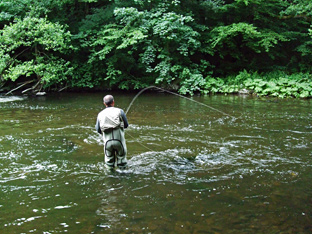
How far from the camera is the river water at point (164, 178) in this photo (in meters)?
3.70

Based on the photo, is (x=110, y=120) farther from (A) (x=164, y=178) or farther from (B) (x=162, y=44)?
(B) (x=162, y=44)

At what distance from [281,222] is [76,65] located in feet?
55.3

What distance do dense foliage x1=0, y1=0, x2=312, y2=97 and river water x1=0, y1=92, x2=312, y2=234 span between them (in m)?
7.23

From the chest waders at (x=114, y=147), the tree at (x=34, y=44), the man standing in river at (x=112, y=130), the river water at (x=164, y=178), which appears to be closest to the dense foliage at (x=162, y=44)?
the tree at (x=34, y=44)

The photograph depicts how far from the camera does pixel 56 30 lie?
53.3 ft

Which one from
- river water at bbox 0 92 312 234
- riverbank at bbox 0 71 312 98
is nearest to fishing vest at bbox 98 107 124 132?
river water at bbox 0 92 312 234

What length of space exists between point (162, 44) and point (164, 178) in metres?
13.1

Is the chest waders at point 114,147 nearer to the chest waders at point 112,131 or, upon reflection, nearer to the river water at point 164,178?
the chest waders at point 112,131

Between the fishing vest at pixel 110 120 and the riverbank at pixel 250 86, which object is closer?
the fishing vest at pixel 110 120

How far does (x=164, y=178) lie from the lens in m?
5.12

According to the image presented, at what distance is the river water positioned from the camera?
3.70 metres

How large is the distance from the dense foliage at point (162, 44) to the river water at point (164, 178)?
723 centimetres

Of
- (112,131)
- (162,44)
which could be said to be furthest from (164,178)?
(162,44)

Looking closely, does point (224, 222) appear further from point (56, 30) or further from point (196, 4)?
point (196, 4)
